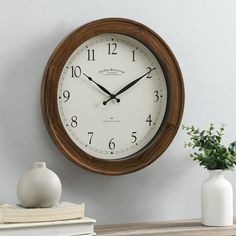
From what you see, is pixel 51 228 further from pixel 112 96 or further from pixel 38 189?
pixel 112 96

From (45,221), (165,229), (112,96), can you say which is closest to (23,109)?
(112,96)

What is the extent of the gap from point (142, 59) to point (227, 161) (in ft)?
1.31

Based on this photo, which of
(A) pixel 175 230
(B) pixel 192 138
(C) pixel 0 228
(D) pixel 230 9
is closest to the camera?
(C) pixel 0 228

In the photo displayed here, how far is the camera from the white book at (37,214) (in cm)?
163

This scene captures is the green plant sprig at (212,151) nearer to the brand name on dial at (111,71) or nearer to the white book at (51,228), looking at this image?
the brand name on dial at (111,71)

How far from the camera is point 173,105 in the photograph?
6.60 feet

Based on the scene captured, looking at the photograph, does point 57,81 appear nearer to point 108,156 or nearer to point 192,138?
point 108,156

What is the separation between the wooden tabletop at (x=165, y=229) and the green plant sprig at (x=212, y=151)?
0.18 meters

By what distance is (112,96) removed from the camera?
1.96 meters

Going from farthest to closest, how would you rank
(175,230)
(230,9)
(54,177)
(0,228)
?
(230,9), (175,230), (54,177), (0,228)

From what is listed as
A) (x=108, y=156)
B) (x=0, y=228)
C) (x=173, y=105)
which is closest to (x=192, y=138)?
(x=173, y=105)

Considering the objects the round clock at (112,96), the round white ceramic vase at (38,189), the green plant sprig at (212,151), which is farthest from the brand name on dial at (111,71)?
the round white ceramic vase at (38,189)

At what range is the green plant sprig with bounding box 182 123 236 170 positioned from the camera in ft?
6.30

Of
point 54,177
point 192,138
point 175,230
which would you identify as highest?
point 192,138
